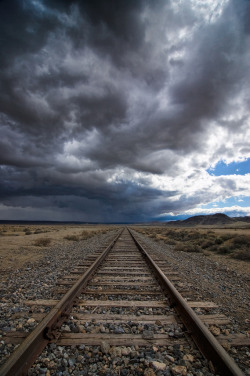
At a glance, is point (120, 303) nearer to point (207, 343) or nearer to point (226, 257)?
point (207, 343)

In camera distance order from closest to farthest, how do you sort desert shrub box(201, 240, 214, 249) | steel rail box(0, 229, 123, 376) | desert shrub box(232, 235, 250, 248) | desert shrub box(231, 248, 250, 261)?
steel rail box(0, 229, 123, 376), desert shrub box(231, 248, 250, 261), desert shrub box(232, 235, 250, 248), desert shrub box(201, 240, 214, 249)

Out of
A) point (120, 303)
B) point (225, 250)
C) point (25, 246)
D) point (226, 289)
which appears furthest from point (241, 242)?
point (25, 246)

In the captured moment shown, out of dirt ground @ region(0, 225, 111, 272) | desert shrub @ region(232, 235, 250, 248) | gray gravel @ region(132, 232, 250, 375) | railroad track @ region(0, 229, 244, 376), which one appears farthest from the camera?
desert shrub @ region(232, 235, 250, 248)

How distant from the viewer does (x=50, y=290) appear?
5.00 metres

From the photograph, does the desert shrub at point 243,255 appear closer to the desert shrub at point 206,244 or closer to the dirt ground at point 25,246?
the desert shrub at point 206,244

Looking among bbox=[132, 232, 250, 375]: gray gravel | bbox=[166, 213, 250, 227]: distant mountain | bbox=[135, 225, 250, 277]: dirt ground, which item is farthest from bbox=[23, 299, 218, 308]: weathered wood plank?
bbox=[166, 213, 250, 227]: distant mountain

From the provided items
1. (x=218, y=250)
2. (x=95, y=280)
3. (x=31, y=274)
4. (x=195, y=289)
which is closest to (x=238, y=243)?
(x=218, y=250)

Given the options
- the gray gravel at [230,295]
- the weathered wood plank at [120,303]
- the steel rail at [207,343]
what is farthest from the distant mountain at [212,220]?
the steel rail at [207,343]

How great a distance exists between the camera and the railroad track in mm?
2428

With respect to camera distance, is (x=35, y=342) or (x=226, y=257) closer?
(x=35, y=342)

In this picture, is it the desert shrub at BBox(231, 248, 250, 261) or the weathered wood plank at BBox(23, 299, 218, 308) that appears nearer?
the weathered wood plank at BBox(23, 299, 218, 308)

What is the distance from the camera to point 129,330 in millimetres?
3242

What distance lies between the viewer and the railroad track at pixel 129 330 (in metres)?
2.43

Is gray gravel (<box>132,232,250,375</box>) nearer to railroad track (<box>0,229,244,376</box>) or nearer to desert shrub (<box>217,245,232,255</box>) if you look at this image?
railroad track (<box>0,229,244,376</box>)
